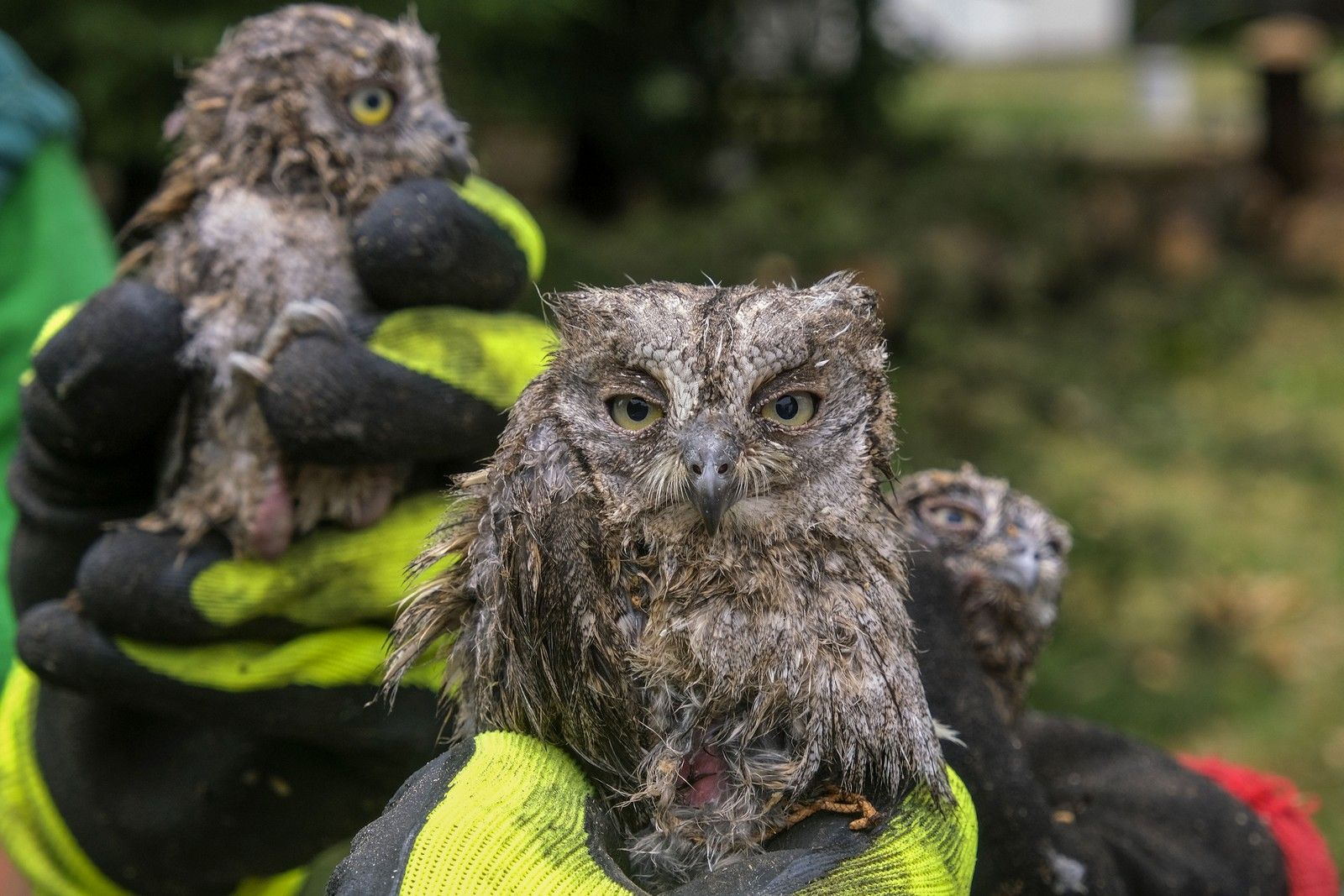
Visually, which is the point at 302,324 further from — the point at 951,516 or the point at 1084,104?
the point at 1084,104

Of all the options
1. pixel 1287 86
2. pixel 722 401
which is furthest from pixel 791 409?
pixel 1287 86

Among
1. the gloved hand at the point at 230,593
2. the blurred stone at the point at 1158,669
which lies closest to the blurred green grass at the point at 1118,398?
the blurred stone at the point at 1158,669

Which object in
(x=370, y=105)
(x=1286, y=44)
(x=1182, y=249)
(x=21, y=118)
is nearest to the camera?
(x=370, y=105)

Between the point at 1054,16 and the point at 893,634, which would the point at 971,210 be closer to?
the point at 893,634

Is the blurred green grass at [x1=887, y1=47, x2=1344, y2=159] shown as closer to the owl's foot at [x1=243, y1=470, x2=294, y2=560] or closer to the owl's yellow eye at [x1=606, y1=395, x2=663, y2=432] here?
the owl's foot at [x1=243, y1=470, x2=294, y2=560]

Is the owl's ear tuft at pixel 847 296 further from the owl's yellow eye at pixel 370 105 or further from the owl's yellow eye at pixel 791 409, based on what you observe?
the owl's yellow eye at pixel 370 105
